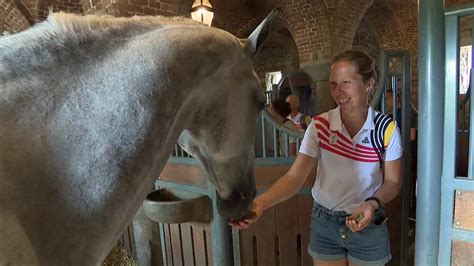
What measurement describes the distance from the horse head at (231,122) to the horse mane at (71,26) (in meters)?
0.27

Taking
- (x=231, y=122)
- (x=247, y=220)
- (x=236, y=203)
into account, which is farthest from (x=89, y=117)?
(x=247, y=220)

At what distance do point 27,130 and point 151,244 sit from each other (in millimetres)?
3694

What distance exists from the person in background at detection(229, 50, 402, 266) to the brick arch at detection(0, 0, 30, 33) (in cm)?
803

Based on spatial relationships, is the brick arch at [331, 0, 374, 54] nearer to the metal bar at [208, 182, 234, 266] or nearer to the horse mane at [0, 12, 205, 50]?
the metal bar at [208, 182, 234, 266]

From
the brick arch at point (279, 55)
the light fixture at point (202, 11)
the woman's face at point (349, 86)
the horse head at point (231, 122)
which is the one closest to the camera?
the horse head at point (231, 122)

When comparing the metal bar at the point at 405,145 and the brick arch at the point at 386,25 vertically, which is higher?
the brick arch at the point at 386,25

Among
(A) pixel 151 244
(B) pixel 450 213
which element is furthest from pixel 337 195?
(A) pixel 151 244

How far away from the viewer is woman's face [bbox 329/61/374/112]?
166 cm

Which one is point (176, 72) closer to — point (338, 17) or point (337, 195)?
point (337, 195)

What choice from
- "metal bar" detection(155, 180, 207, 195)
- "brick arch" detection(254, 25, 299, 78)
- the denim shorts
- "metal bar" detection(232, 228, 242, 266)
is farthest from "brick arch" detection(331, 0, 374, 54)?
the denim shorts

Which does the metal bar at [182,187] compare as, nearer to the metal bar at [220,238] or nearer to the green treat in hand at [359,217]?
the metal bar at [220,238]

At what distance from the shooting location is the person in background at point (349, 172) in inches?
66.6

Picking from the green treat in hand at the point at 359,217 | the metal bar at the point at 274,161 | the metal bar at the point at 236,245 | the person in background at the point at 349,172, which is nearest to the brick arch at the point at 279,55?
the metal bar at the point at 274,161

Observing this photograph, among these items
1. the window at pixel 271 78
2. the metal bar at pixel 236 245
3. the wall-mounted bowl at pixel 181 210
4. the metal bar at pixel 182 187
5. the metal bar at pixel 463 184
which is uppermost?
the window at pixel 271 78
